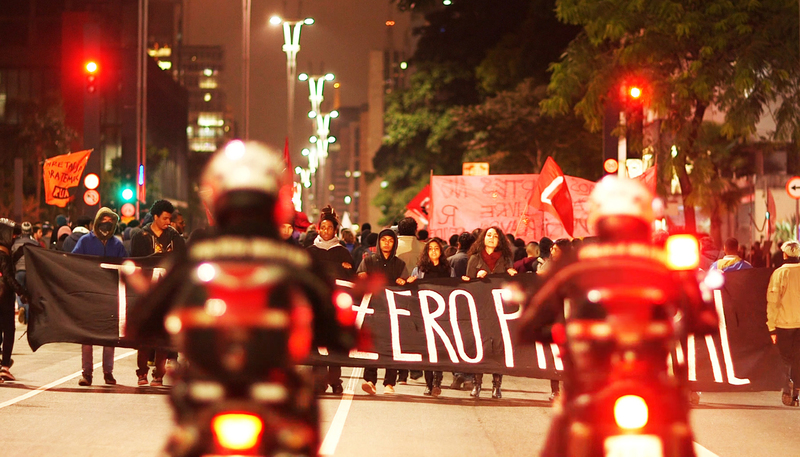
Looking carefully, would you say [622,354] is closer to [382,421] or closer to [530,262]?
[382,421]

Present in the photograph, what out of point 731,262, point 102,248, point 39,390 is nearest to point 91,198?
point 102,248

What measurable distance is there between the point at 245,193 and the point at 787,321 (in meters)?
9.15

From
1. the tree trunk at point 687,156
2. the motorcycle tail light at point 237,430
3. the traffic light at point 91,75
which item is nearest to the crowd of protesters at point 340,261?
the motorcycle tail light at point 237,430

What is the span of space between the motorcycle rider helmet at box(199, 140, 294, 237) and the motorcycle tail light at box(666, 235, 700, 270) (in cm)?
167

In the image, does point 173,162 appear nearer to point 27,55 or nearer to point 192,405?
point 27,55

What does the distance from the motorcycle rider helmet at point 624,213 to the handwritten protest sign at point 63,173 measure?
84.7 feet

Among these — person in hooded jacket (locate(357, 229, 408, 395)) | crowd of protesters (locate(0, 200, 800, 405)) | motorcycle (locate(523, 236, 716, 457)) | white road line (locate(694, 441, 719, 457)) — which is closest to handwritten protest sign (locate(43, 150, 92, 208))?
crowd of protesters (locate(0, 200, 800, 405))

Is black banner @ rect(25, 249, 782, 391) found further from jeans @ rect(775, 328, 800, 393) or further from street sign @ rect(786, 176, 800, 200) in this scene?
street sign @ rect(786, 176, 800, 200)

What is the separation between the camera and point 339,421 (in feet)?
35.4

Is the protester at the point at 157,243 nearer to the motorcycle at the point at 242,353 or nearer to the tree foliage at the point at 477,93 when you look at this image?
the motorcycle at the point at 242,353

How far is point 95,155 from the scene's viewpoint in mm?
34156

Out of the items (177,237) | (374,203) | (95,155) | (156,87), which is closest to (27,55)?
(156,87)

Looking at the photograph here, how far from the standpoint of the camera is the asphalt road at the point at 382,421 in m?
9.28

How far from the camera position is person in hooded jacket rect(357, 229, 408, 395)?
12906mm
